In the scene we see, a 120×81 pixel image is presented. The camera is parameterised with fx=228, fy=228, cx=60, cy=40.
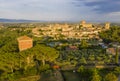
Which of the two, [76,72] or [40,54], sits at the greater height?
[40,54]

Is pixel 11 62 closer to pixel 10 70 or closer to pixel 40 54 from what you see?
pixel 10 70

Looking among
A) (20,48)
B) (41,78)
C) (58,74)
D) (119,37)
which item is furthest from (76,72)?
(119,37)

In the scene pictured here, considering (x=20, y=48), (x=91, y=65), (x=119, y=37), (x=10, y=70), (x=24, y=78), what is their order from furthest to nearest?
(x=119, y=37) → (x=20, y=48) → (x=91, y=65) → (x=10, y=70) → (x=24, y=78)

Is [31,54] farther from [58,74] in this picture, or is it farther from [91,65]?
[91,65]

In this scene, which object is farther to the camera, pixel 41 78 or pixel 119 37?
pixel 119 37

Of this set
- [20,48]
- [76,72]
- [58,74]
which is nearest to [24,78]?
[58,74]

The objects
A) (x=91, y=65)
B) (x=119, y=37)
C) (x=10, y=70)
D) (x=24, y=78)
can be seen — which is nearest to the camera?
(x=24, y=78)
